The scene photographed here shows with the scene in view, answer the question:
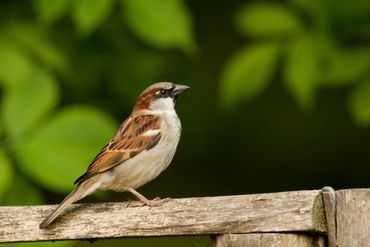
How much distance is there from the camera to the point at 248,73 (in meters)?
4.71

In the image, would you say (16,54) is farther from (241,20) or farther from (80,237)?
(80,237)

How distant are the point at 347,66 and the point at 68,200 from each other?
182 cm

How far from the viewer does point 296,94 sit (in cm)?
446

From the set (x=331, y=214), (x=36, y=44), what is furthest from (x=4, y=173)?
(x=331, y=214)

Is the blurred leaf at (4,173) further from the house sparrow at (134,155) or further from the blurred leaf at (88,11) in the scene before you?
the blurred leaf at (88,11)

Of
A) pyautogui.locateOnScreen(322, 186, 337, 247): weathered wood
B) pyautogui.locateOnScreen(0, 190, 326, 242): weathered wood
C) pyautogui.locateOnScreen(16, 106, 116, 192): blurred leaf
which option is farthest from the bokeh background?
pyautogui.locateOnScreen(322, 186, 337, 247): weathered wood

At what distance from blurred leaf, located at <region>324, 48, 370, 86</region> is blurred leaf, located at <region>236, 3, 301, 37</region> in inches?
9.2

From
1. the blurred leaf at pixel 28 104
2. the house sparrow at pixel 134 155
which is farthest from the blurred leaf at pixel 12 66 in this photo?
the house sparrow at pixel 134 155

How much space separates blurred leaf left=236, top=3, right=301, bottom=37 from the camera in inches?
184

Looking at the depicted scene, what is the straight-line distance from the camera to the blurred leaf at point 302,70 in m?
4.42

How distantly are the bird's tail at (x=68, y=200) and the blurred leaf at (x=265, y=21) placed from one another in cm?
141

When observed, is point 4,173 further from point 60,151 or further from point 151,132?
point 151,132

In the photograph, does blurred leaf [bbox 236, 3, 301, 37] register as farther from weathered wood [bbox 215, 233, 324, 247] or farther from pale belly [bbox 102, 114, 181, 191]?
weathered wood [bbox 215, 233, 324, 247]

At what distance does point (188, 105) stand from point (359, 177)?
0.98 meters
